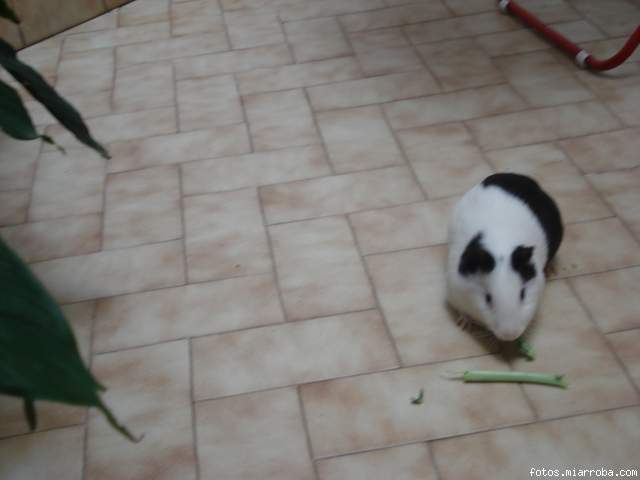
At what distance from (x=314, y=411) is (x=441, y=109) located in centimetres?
154

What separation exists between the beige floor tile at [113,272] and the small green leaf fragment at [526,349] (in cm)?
104

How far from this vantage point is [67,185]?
7.98 ft

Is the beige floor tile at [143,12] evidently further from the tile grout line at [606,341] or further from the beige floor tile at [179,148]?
the tile grout line at [606,341]

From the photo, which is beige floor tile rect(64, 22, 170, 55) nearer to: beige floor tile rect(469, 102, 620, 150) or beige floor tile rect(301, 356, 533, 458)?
beige floor tile rect(469, 102, 620, 150)

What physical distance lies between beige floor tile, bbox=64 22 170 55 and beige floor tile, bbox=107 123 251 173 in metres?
0.98

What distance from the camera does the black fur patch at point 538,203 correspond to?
178 centimetres

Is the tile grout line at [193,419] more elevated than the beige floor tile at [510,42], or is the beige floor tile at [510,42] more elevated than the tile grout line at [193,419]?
the beige floor tile at [510,42]

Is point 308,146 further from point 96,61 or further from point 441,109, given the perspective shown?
point 96,61

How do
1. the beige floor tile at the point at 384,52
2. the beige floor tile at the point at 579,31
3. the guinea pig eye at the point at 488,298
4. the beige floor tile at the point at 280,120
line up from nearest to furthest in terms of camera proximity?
the guinea pig eye at the point at 488,298 → the beige floor tile at the point at 280,120 → the beige floor tile at the point at 384,52 → the beige floor tile at the point at 579,31

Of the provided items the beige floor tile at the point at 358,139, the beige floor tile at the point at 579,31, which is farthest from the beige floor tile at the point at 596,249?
the beige floor tile at the point at 579,31

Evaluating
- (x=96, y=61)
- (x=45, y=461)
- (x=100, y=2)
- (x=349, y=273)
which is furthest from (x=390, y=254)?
(x=100, y=2)

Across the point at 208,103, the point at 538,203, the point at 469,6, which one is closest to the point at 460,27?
the point at 469,6

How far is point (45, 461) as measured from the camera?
5.16ft

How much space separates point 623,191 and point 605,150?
0.26m
